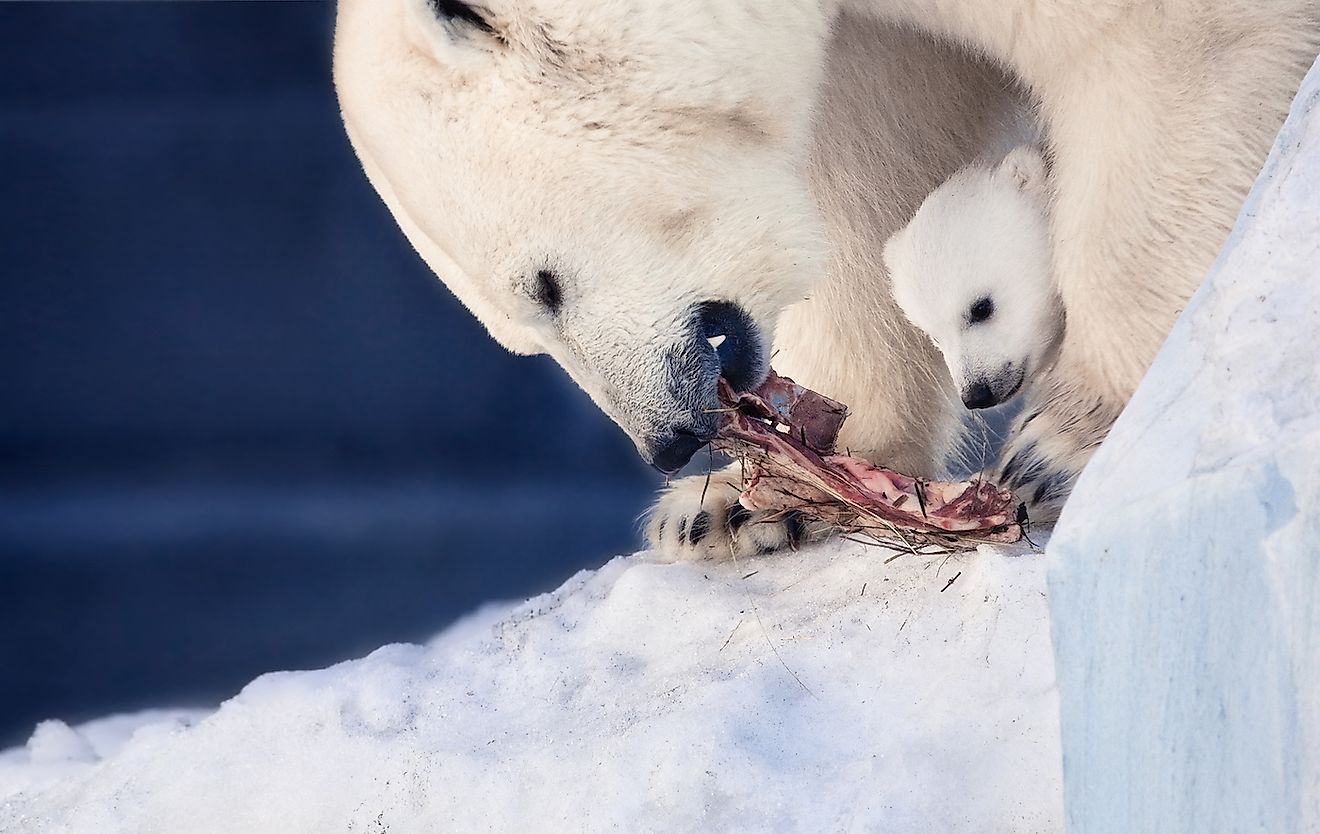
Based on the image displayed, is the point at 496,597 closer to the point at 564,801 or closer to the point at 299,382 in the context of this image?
the point at 299,382

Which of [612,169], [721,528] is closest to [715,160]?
[612,169]

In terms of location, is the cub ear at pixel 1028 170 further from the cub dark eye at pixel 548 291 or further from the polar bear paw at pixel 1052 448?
the cub dark eye at pixel 548 291

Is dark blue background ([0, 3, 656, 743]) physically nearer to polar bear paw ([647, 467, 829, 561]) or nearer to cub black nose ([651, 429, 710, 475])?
→ polar bear paw ([647, 467, 829, 561])

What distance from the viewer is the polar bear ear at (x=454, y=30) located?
1.09m

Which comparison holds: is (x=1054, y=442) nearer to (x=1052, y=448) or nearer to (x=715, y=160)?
(x=1052, y=448)

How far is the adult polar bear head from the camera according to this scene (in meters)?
1.14

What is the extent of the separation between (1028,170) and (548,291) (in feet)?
1.66

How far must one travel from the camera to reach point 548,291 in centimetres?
121

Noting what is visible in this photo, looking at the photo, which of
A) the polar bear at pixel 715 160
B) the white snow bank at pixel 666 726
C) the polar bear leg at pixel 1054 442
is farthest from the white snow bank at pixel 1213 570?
the polar bear leg at pixel 1054 442

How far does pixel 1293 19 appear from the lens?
3.44ft

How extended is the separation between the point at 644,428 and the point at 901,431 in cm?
51

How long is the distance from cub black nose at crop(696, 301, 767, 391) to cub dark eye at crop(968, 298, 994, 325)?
22 cm

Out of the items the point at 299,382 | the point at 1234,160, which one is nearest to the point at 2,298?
the point at 299,382

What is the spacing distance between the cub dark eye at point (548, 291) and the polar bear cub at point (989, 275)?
0.38m
